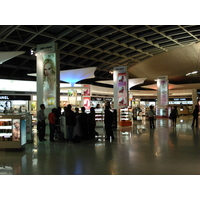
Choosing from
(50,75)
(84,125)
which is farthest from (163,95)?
(84,125)

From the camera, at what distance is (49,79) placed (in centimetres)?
1280

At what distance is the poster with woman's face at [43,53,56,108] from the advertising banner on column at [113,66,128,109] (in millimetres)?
7038

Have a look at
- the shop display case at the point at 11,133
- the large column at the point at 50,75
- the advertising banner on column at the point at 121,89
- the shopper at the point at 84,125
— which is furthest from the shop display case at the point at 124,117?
the shop display case at the point at 11,133

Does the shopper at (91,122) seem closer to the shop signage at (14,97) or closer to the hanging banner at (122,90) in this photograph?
the hanging banner at (122,90)

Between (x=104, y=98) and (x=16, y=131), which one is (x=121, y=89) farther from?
(x=104, y=98)

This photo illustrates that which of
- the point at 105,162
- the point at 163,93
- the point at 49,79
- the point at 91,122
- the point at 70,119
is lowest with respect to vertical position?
the point at 105,162

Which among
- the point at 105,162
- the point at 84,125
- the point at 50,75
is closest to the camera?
the point at 105,162

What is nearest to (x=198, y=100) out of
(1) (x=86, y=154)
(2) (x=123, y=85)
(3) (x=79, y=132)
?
(2) (x=123, y=85)

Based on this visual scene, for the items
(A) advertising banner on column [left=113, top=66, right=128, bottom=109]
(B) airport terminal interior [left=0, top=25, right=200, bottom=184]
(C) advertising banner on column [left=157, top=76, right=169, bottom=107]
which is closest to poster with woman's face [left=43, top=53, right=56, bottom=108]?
(B) airport terminal interior [left=0, top=25, right=200, bottom=184]

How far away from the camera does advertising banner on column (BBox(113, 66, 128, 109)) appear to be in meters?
18.5

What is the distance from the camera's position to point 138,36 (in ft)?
85.8

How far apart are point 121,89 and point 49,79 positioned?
7388 mm
